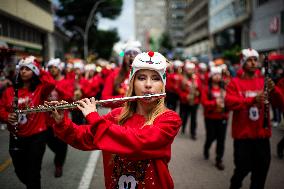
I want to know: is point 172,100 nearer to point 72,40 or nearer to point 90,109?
point 90,109

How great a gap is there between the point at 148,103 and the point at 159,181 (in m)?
0.67

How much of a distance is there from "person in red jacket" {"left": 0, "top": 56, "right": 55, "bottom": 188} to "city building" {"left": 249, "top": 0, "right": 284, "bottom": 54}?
26.8m

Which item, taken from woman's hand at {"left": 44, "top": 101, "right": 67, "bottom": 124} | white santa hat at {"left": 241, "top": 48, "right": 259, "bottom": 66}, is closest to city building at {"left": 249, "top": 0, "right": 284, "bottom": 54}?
white santa hat at {"left": 241, "top": 48, "right": 259, "bottom": 66}

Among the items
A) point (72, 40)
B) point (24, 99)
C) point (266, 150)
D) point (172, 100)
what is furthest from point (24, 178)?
point (72, 40)

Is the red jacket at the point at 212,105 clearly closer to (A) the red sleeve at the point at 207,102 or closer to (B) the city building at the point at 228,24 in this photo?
(A) the red sleeve at the point at 207,102

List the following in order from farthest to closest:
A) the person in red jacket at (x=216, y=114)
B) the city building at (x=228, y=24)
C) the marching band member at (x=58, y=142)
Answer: the city building at (x=228, y=24)
the person in red jacket at (x=216, y=114)
the marching band member at (x=58, y=142)

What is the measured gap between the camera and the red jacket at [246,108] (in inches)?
200

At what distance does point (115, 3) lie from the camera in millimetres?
56812

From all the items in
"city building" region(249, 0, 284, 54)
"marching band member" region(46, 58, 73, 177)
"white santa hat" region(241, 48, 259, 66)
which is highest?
"city building" region(249, 0, 284, 54)

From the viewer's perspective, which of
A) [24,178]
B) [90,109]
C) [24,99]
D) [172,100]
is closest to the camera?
[90,109]

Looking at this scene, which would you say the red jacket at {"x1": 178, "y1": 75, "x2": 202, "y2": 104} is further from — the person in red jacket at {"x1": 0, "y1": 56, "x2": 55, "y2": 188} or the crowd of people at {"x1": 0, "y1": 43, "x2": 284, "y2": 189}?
the person in red jacket at {"x1": 0, "y1": 56, "x2": 55, "y2": 188}

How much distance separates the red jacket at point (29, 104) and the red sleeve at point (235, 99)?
267cm

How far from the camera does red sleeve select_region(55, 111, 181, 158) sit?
8.41ft

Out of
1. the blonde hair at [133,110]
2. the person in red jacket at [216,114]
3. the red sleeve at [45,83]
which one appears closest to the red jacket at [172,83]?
the person in red jacket at [216,114]
